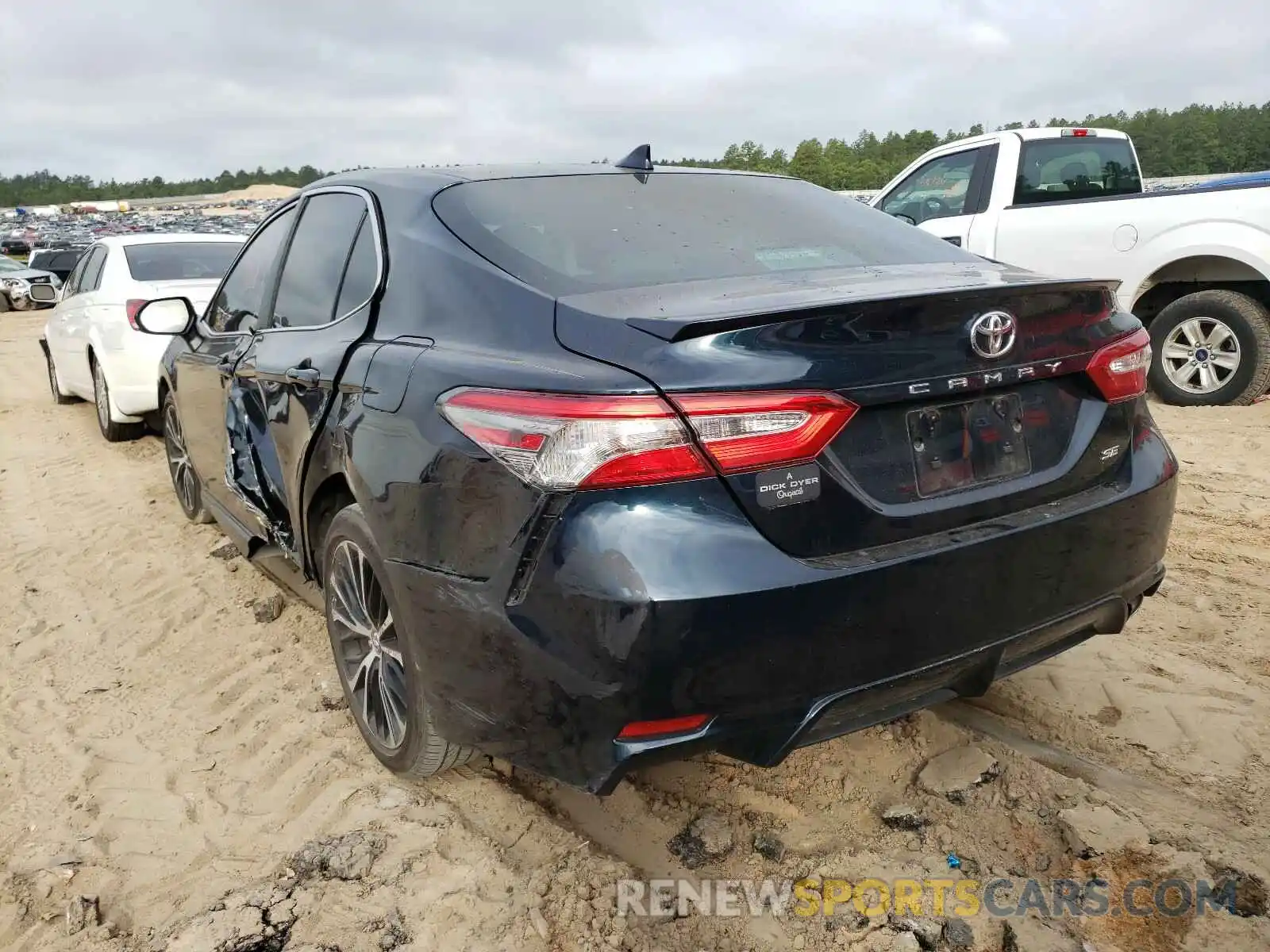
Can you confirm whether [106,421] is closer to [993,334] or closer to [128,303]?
[128,303]

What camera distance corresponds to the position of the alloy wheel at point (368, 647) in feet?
8.61

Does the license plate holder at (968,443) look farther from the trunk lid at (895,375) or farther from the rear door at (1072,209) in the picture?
the rear door at (1072,209)

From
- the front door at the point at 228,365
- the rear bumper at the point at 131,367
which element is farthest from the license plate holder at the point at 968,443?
the rear bumper at the point at 131,367

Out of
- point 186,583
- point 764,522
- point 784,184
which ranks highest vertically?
point 784,184

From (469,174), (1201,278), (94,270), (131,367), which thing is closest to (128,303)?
(131,367)

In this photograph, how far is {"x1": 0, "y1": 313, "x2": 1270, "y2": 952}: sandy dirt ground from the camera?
7.21ft

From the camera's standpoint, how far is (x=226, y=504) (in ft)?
14.1

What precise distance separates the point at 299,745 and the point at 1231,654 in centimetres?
316

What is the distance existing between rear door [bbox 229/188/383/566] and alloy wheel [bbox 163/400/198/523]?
1729 millimetres

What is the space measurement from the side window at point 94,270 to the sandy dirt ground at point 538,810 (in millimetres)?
4713

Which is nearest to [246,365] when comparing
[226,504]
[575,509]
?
[226,504]

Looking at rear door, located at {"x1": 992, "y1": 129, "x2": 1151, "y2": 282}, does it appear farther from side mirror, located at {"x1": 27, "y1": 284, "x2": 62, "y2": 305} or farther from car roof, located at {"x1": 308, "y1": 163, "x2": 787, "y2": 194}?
side mirror, located at {"x1": 27, "y1": 284, "x2": 62, "y2": 305}

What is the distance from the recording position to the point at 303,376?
2.91 m

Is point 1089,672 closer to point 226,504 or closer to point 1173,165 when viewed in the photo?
point 226,504
